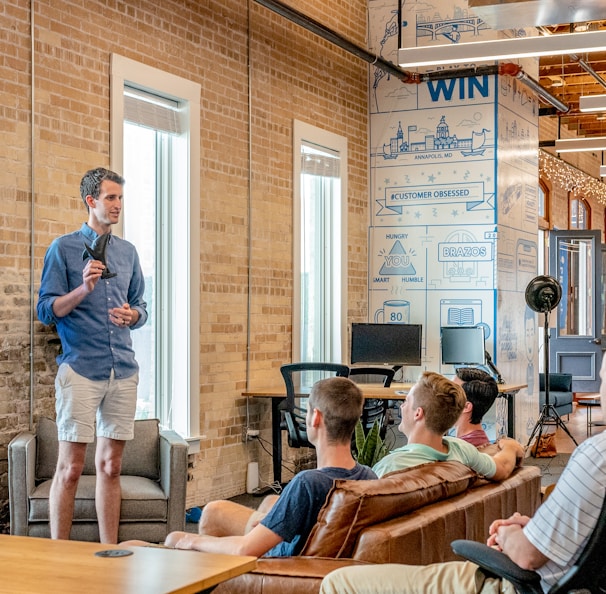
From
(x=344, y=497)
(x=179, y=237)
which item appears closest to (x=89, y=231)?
(x=179, y=237)

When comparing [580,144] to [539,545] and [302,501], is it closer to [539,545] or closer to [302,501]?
[302,501]

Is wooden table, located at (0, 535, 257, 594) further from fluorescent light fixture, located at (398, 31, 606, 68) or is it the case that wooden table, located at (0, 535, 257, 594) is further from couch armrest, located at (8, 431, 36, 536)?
fluorescent light fixture, located at (398, 31, 606, 68)

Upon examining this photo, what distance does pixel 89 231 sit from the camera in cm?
541

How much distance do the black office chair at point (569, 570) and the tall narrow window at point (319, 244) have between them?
616cm

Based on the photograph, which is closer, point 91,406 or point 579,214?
point 91,406

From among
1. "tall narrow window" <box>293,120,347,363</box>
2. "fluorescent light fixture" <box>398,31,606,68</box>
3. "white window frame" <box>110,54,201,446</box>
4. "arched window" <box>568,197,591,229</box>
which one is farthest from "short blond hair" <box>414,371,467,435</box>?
"arched window" <box>568,197,591,229</box>

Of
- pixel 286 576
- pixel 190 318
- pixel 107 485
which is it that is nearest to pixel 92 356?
pixel 107 485

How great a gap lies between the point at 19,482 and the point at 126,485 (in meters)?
0.62

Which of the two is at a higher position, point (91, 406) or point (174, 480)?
point (91, 406)

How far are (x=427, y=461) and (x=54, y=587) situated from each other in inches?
80.8

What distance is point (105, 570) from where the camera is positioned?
248 centimetres

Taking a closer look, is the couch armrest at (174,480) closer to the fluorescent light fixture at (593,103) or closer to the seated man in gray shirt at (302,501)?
the seated man in gray shirt at (302,501)

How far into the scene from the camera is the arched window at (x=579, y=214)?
1953 cm

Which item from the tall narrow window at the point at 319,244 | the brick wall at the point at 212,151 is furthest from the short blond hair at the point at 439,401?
the tall narrow window at the point at 319,244
